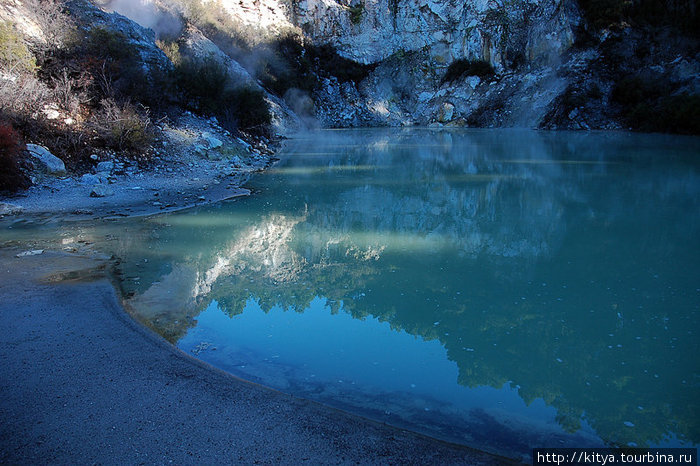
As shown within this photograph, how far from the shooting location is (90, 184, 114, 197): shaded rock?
10398 millimetres

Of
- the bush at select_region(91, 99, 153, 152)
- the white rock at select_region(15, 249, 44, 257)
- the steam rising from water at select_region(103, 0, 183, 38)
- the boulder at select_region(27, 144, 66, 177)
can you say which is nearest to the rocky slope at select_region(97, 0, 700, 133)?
the steam rising from water at select_region(103, 0, 183, 38)

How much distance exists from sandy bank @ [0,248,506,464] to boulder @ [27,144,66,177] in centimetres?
811

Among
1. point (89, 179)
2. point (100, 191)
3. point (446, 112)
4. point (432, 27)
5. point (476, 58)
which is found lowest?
point (100, 191)

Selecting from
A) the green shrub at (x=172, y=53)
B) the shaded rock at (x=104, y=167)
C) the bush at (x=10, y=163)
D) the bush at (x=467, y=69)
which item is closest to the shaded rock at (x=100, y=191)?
the bush at (x=10, y=163)

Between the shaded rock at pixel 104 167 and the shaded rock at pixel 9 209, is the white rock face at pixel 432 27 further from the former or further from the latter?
the shaded rock at pixel 9 209

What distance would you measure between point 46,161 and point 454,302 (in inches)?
415

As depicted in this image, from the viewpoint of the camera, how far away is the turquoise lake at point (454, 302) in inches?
137

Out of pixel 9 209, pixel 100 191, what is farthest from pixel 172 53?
pixel 9 209

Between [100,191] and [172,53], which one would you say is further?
[172,53]

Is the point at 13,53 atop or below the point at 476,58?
below

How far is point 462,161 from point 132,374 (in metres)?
15.5

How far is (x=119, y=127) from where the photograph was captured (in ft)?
42.2

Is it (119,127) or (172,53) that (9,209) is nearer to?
(119,127)

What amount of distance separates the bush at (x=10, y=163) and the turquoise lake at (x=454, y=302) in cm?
261
